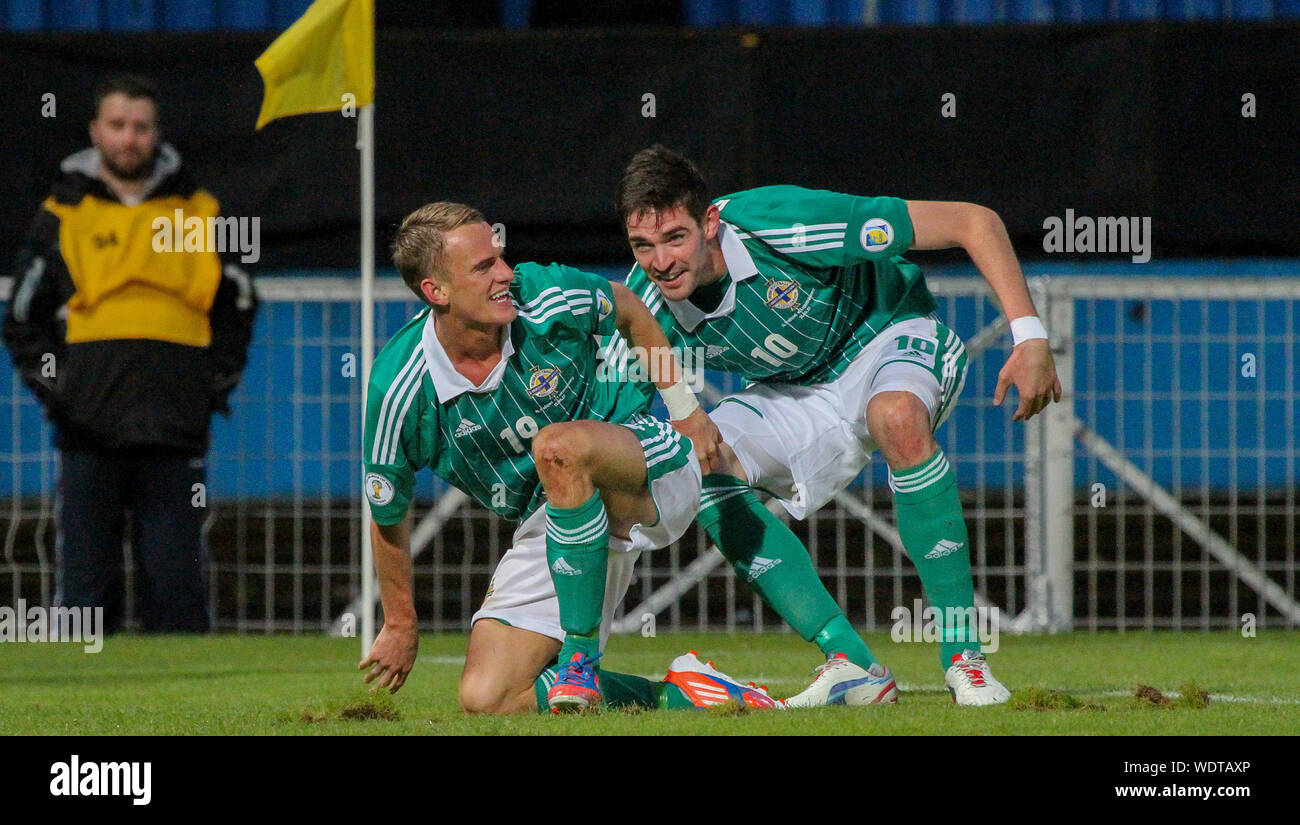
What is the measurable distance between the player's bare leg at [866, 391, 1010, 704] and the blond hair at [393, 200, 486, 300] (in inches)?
48.1

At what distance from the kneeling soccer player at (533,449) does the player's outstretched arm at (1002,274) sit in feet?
2.67

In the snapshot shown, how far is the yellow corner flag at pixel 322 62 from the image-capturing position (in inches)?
274

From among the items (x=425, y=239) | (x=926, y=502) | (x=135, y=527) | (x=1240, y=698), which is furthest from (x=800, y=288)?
(x=135, y=527)

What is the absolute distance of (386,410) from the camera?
495cm

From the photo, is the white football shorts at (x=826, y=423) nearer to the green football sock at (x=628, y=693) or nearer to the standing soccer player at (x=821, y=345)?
the standing soccer player at (x=821, y=345)

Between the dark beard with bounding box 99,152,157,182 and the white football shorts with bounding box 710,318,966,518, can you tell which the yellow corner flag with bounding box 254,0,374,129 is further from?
the white football shorts with bounding box 710,318,966,518

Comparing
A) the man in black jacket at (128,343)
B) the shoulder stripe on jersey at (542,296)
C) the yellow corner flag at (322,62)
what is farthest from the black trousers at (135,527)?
the shoulder stripe on jersey at (542,296)

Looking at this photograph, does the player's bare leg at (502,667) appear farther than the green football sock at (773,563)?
No

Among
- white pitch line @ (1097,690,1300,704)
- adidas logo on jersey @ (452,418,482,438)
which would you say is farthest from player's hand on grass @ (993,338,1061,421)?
adidas logo on jersey @ (452,418,482,438)

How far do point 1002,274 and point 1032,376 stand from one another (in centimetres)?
44

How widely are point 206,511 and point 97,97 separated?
1.90 metres

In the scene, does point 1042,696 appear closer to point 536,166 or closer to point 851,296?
point 851,296

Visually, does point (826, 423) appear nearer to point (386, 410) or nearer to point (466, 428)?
point (466, 428)

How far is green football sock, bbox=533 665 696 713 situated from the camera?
16.2ft
